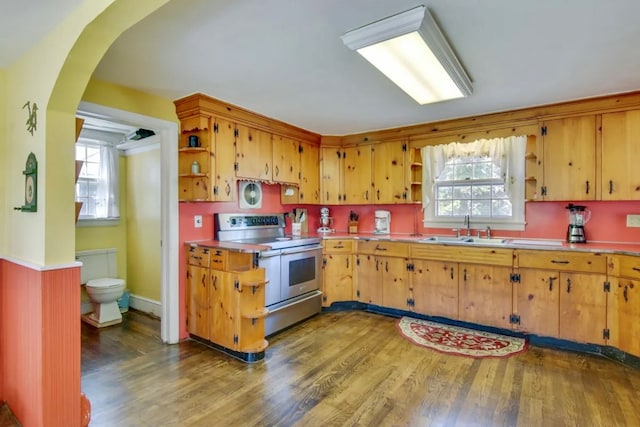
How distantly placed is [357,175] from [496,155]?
166 cm

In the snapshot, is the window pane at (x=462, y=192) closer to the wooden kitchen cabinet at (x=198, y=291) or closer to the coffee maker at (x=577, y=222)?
the coffee maker at (x=577, y=222)

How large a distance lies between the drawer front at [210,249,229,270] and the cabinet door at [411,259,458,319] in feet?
6.68

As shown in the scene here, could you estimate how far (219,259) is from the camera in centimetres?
288

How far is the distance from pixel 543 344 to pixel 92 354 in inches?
159

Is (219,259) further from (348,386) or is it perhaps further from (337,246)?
(337,246)

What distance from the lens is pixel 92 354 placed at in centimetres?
288

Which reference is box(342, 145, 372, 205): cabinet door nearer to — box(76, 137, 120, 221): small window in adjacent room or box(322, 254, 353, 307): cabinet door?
box(322, 254, 353, 307): cabinet door

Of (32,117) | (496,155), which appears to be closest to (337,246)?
(496,155)

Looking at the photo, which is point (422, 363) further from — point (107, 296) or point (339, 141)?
point (107, 296)

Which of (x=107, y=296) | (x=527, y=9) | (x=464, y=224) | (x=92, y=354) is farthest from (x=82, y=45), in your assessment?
(x=464, y=224)

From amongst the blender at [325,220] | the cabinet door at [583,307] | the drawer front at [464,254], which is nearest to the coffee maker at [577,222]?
the cabinet door at [583,307]

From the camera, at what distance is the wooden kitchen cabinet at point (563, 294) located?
2812 millimetres

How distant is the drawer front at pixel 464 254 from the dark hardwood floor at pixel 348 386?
84 cm

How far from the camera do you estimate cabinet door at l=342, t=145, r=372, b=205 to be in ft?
14.5
